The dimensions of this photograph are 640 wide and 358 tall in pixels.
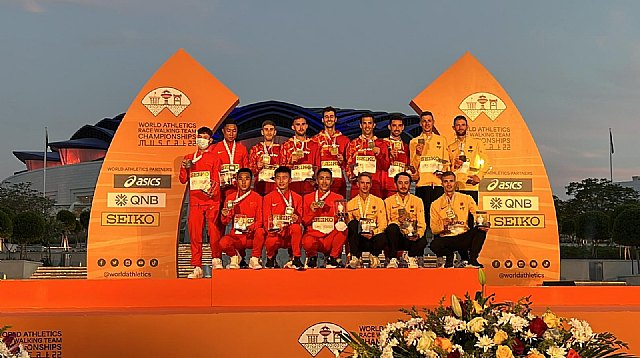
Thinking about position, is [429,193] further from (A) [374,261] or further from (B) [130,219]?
(B) [130,219]

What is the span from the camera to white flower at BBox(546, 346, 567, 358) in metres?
3.36

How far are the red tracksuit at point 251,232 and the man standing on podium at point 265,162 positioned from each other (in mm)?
544

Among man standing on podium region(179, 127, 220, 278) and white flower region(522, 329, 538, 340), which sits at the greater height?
man standing on podium region(179, 127, 220, 278)

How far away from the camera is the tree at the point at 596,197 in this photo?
34750mm

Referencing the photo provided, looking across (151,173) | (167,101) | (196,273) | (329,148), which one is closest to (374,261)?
(329,148)

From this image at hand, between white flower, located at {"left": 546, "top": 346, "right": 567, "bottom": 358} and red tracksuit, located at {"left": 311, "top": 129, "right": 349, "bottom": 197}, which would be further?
red tracksuit, located at {"left": 311, "top": 129, "right": 349, "bottom": 197}

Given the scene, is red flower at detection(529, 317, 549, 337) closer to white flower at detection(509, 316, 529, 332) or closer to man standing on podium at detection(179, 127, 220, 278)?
white flower at detection(509, 316, 529, 332)

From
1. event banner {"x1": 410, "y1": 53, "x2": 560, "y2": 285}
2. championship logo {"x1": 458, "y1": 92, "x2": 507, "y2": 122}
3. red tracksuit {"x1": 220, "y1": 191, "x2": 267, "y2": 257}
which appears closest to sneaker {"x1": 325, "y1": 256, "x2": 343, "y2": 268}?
red tracksuit {"x1": 220, "y1": 191, "x2": 267, "y2": 257}

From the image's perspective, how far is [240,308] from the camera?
27.8 ft

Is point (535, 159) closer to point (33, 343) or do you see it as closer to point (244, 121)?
point (33, 343)

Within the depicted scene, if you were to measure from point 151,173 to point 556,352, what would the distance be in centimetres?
929

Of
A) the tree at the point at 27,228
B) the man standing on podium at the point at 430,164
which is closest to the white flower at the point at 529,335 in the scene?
the man standing on podium at the point at 430,164

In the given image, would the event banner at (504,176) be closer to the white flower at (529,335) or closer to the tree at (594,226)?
the white flower at (529,335)

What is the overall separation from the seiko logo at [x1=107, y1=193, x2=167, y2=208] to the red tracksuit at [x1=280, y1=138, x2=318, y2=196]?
2525mm
